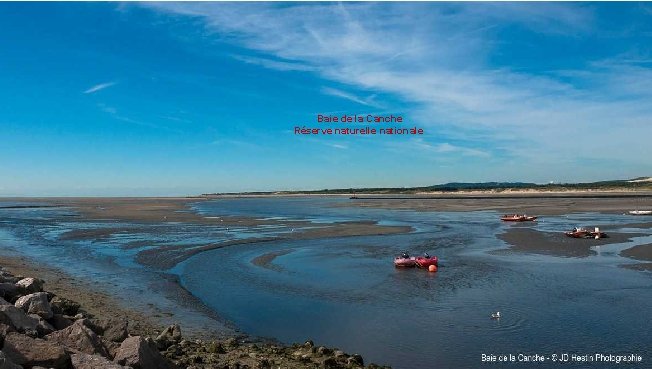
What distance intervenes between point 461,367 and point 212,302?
37.4 ft

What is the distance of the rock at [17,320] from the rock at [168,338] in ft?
11.1

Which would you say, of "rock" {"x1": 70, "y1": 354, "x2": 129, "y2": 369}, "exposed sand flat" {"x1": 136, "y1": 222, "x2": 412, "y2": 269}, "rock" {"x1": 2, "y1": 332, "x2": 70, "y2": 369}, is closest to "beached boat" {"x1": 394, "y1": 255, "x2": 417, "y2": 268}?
"exposed sand flat" {"x1": 136, "y1": 222, "x2": 412, "y2": 269}

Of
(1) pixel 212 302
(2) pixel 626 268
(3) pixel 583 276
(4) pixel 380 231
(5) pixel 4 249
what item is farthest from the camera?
(4) pixel 380 231

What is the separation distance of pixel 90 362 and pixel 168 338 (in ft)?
17.3

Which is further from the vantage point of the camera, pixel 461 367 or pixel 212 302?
pixel 212 302

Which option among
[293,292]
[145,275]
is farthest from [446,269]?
[145,275]

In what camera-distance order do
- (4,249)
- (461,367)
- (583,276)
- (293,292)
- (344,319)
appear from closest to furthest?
1. (461,367)
2. (344,319)
3. (293,292)
4. (583,276)
5. (4,249)

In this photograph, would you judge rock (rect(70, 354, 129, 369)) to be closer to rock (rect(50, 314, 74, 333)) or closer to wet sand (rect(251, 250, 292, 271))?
rock (rect(50, 314, 74, 333))

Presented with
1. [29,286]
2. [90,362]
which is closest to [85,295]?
[29,286]

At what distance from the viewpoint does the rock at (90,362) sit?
8648 millimetres

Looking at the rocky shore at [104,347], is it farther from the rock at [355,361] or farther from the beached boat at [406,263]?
the beached boat at [406,263]

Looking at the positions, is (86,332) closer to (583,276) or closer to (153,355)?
(153,355)

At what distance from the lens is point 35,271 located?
87.7 ft

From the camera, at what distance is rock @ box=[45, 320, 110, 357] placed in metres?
9.78
